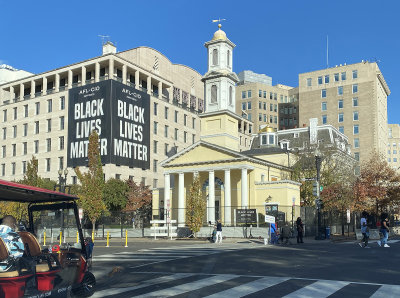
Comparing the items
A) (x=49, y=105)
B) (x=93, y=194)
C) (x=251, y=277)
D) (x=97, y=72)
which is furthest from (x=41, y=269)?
(x=49, y=105)

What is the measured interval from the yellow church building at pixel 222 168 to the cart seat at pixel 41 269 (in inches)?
1480

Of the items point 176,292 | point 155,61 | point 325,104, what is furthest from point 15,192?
point 325,104

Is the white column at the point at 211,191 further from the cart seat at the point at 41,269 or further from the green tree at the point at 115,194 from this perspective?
the cart seat at the point at 41,269

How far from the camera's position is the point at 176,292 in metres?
10.3

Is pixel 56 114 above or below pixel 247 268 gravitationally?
above

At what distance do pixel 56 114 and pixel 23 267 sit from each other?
228ft

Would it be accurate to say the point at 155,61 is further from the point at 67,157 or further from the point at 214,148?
the point at 214,148

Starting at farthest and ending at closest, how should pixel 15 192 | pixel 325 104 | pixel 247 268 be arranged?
1. pixel 325 104
2. pixel 247 268
3. pixel 15 192

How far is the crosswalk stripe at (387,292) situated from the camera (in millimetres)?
9625

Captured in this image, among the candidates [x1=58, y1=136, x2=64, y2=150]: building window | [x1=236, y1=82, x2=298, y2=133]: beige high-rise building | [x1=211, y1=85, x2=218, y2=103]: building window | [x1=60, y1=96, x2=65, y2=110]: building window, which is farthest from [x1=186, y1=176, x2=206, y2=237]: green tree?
[x1=236, y1=82, x2=298, y2=133]: beige high-rise building

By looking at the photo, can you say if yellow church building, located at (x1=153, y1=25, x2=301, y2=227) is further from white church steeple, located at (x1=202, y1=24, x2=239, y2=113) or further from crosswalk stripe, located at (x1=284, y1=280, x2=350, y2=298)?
crosswalk stripe, located at (x1=284, y1=280, x2=350, y2=298)

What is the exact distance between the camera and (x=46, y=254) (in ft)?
28.2

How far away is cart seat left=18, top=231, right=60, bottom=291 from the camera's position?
7.91 meters

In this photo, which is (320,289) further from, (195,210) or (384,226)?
(195,210)
